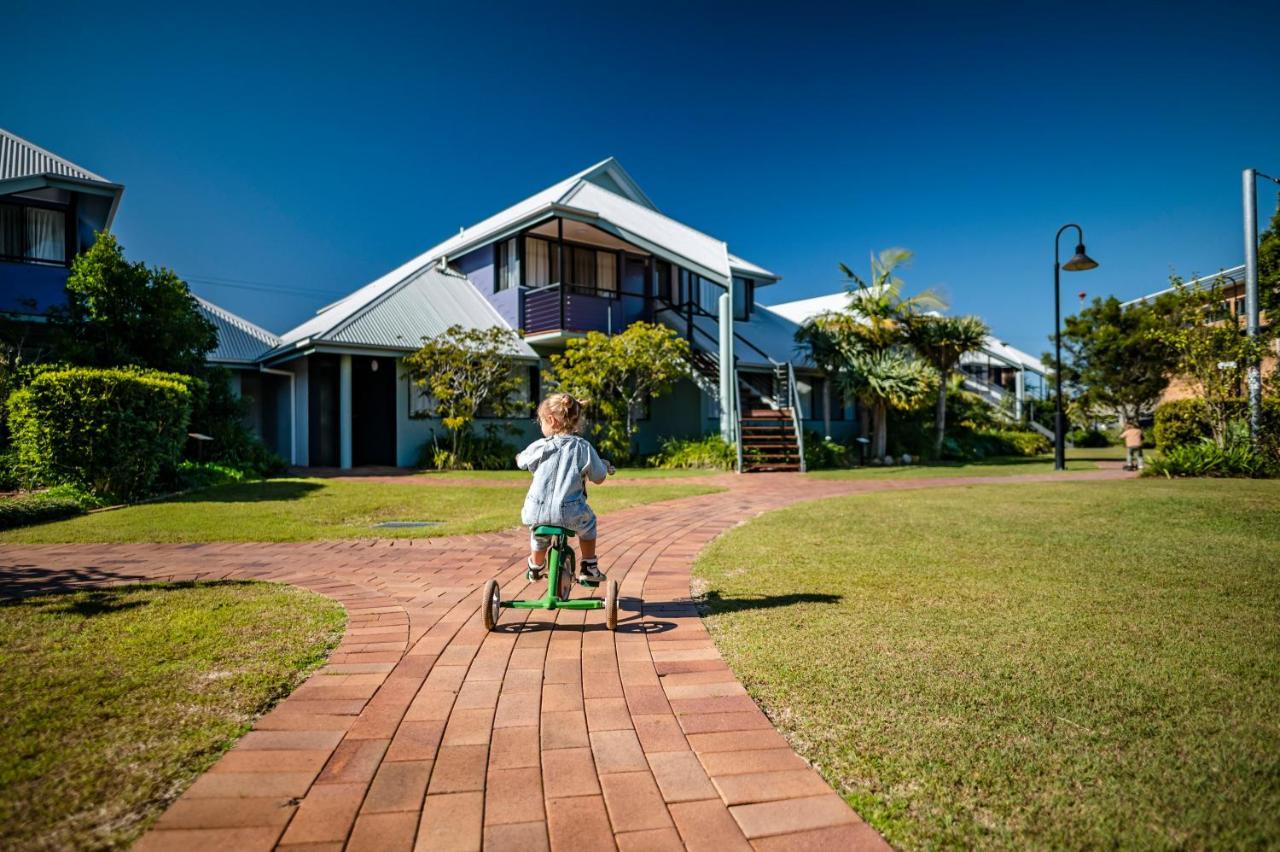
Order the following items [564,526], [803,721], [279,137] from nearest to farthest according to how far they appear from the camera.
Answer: [803,721], [564,526], [279,137]

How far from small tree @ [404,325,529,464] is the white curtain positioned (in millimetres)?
7443

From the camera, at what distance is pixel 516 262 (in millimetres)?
18938

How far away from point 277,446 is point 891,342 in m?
16.8

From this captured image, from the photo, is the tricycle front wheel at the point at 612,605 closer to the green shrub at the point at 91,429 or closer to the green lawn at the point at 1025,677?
the green lawn at the point at 1025,677

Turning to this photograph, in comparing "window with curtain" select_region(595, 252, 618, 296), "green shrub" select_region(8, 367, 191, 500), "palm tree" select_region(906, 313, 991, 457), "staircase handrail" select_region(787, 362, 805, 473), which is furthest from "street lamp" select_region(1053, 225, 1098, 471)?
"green shrub" select_region(8, 367, 191, 500)

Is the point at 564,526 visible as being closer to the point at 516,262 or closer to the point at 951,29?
the point at 951,29

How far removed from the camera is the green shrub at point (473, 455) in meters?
15.5

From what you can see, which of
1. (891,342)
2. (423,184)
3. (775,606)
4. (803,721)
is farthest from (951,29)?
(423,184)

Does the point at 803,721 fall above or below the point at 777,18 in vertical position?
below

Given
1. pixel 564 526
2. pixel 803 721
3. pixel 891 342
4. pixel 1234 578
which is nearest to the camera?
pixel 803 721

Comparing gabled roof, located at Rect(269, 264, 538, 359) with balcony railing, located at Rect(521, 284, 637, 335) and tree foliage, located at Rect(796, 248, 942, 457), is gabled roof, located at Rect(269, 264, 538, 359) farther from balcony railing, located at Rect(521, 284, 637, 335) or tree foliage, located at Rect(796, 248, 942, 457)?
tree foliage, located at Rect(796, 248, 942, 457)

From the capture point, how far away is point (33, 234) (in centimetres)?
1439

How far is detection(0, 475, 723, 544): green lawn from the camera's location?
658cm

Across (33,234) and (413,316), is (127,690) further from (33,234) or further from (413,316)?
(33,234)
